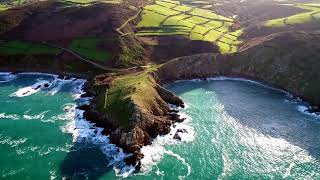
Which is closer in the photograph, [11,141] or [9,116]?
[11,141]

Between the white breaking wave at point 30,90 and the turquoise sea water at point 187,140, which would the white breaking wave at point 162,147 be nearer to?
the turquoise sea water at point 187,140

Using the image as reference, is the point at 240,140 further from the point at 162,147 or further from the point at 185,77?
the point at 185,77

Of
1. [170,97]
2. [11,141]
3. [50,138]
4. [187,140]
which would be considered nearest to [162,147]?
[187,140]

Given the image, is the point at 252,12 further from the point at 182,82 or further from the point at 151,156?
the point at 151,156

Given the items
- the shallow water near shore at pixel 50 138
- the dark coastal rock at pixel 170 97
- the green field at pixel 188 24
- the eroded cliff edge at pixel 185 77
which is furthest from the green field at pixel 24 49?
the dark coastal rock at pixel 170 97

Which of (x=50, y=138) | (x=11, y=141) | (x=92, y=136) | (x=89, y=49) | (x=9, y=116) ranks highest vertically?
(x=89, y=49)

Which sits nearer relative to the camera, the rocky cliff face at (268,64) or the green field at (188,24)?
the rocky cliff face at (268,64)

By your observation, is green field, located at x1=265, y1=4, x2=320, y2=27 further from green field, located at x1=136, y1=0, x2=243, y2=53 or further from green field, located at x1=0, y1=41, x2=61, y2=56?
green field, located at x1=0, y1=41, x2=61, y2=56
